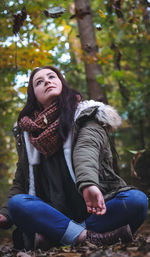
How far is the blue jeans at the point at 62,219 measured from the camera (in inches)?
96.3

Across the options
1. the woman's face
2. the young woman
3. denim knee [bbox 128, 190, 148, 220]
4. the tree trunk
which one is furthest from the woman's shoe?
the tree trunk

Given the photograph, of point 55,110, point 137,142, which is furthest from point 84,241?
point 137,142

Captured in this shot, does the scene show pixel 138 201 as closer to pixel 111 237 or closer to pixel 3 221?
pixel 111 237

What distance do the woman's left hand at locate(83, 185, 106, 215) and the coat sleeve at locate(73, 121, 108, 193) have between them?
5cm

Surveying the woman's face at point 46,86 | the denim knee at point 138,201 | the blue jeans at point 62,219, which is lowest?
the blue jeans at point 62,219

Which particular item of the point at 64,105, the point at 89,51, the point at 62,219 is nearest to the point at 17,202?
the point at 62,219

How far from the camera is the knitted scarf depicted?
9.00 ft

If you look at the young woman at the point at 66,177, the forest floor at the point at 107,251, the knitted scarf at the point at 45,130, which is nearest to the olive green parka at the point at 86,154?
the young woman at the point at 66,177

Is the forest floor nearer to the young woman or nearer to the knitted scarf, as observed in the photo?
the young woman

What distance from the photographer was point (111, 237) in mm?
2436

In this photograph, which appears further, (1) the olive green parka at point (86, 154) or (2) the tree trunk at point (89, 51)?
(2) the tree trunk at point (89, 51)

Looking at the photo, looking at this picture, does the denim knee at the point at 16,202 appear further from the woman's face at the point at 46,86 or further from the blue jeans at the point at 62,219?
the woman's face at the point at 46,86

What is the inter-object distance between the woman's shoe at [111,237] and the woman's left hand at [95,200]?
49 cm

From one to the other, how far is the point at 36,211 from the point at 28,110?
1.17 metres
